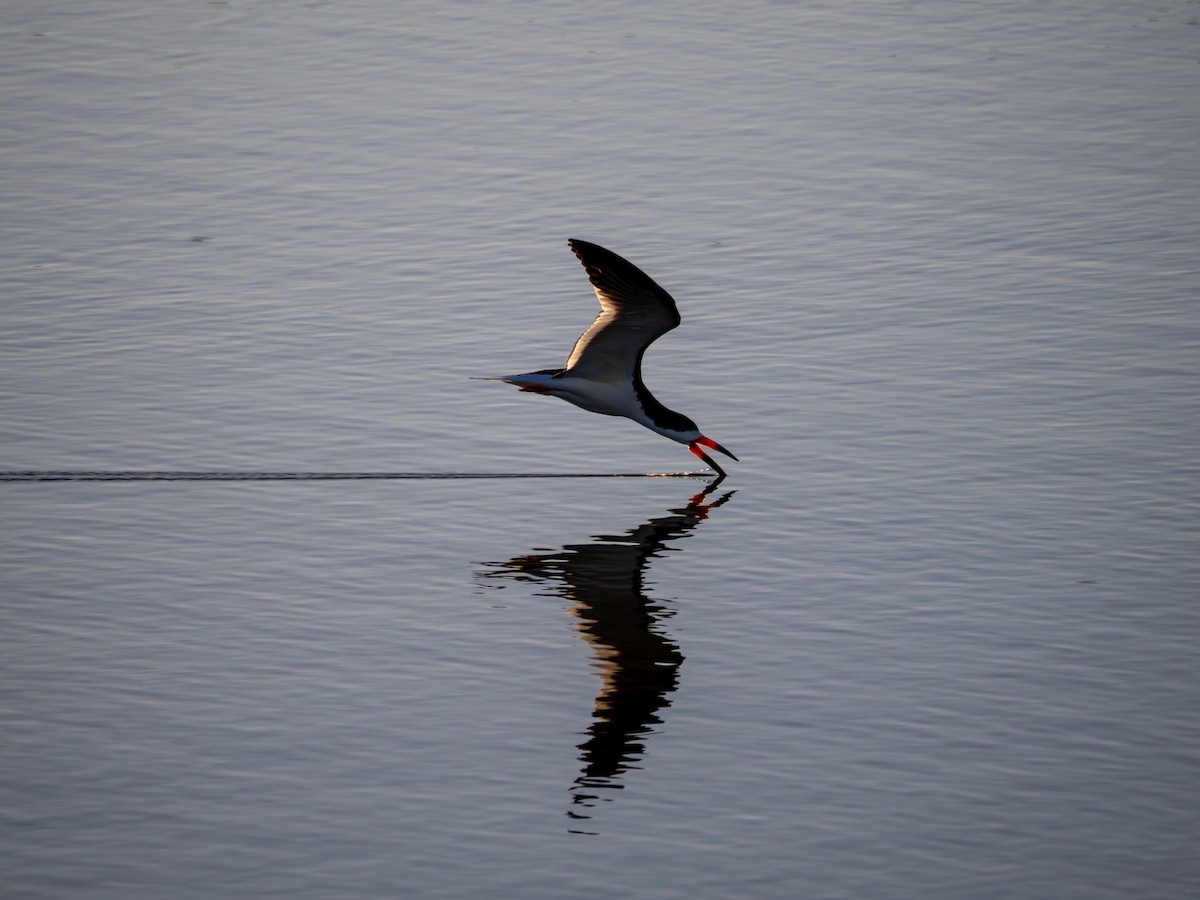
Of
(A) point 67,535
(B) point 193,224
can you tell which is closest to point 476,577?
(A) point 67,535

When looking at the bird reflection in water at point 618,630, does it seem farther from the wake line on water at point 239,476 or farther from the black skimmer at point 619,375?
the wake line on water at point 239,476

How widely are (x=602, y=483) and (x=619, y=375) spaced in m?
0.97

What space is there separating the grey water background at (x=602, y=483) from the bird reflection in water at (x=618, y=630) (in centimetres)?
5

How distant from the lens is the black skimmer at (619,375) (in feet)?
59.3

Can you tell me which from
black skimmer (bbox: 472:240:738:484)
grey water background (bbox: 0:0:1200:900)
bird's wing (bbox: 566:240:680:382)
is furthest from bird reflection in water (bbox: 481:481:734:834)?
bird's wing (bbox: 566:240:680:382)

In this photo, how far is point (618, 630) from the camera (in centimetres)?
1552

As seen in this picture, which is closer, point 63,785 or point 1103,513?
point 63,785

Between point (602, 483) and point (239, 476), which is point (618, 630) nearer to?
point (602, 483)

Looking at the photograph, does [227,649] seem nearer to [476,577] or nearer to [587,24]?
[476,577]

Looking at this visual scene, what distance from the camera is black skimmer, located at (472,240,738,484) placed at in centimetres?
1806

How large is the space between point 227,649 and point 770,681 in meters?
3.81

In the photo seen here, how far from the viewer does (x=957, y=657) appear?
1494cm

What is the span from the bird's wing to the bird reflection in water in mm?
1398

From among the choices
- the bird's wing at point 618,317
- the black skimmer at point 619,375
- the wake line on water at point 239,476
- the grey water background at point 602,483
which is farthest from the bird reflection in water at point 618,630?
the wake line on water at point 239,476
